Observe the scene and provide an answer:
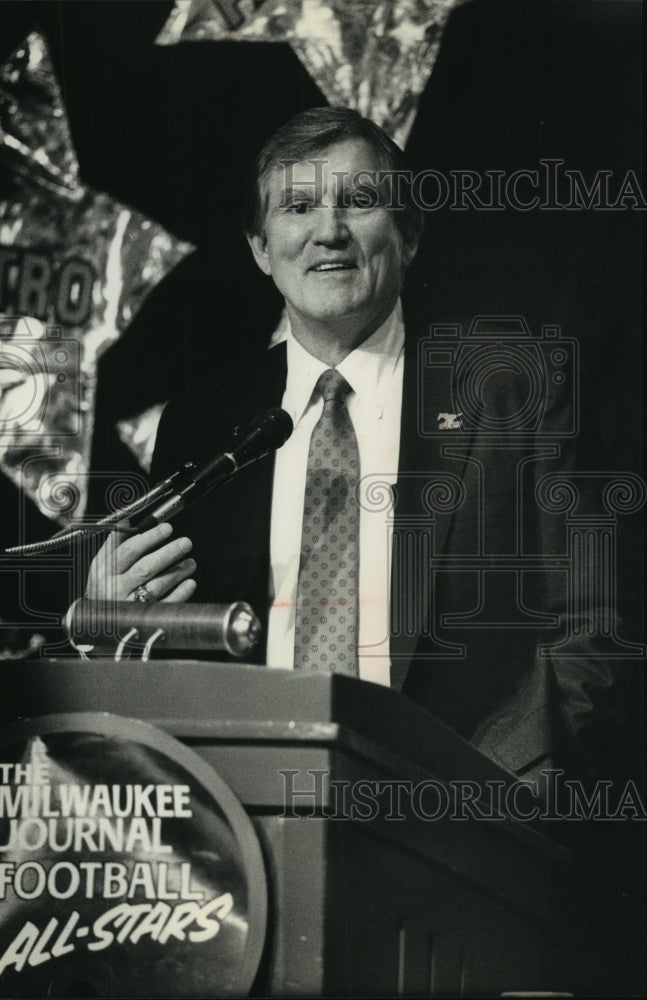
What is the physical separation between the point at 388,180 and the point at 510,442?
80 cm

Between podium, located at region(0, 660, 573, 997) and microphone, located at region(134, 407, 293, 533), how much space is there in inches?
35.5

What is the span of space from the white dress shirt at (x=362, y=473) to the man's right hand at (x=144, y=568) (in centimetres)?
25

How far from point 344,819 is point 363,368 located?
153 cm

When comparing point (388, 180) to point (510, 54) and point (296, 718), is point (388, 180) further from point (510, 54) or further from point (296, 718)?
point (296, 718)

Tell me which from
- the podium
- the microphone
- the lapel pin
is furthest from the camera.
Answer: the lapel pin

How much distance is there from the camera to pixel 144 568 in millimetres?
3762

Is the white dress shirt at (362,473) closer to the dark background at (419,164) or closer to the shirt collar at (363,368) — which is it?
the shirt collar at (363,368)

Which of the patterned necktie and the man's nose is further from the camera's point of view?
the man's nose

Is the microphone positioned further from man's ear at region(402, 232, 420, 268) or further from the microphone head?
man's ear at region(402, 232, 420, 268)

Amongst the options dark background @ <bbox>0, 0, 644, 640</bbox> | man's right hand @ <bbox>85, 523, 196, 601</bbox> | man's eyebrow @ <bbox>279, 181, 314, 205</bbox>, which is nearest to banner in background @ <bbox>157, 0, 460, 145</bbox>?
dark background @ <bbox>0, 0, 644, 640</bbox>

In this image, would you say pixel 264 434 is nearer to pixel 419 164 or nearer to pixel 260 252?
→ pixel 260 252

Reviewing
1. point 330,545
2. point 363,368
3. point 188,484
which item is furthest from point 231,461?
point 363,368

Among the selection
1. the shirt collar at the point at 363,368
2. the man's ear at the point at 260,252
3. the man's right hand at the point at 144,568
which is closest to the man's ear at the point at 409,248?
the shirt collar at the point at 363,368

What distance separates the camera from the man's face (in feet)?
12.8
